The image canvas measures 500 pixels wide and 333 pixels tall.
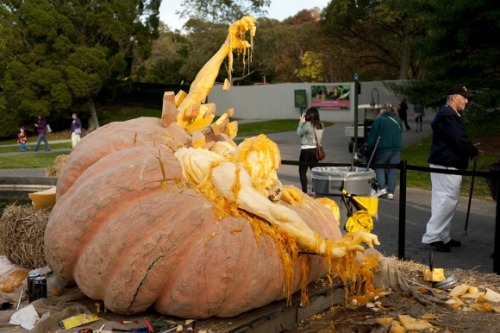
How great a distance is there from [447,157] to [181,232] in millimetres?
4319

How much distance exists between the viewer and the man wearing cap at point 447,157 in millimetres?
6957

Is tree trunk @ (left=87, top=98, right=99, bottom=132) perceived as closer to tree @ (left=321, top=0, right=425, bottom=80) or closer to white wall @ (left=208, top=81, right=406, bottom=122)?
white wall @ (left=208, top=81, right=406, bottom=122)

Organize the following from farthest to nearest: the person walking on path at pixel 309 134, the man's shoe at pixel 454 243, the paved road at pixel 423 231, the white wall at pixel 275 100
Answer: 1. the white wall at pixel 275 100
2. the person walking on path at pixel 309 134
3. the man's shoe at pixel 454 243
4. the paved road at pixel 423 231

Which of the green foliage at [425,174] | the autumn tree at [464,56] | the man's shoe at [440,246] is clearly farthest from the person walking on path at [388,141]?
the autumn tree at [464,56]

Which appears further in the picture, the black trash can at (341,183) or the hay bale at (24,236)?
the black trash can at (341,183)

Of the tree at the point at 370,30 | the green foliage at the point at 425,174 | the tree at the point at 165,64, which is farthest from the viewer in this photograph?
the tree at the point at 165,64

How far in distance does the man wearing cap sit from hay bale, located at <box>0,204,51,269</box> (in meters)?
4.44

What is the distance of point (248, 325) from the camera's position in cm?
396

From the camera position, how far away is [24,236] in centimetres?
552

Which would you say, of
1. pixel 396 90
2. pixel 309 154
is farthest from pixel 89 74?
pixel 309 154

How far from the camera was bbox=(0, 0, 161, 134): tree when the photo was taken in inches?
1261

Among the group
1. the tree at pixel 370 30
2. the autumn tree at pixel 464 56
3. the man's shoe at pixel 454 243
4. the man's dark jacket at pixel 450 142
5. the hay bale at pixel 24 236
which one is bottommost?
the man's shoe at pixel 454 243

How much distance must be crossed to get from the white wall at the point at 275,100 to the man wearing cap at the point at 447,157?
2858 centimetres

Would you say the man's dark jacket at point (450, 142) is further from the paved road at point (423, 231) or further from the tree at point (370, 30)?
the tree at point (370, 30)
